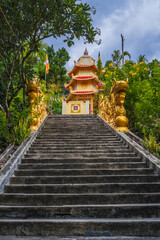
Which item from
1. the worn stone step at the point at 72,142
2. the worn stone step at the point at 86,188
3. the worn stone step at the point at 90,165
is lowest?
the worn stone step at the point at 86,188

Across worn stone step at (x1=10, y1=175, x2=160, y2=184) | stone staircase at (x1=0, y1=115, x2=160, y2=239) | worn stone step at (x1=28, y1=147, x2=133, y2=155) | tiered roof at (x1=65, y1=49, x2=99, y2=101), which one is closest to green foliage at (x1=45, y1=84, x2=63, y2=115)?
tiered roof at (x1=65, y1=49, x2=99, y2=101)

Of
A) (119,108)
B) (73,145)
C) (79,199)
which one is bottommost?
(79,199)

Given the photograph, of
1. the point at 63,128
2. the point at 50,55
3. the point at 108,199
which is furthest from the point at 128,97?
the point at 50,55

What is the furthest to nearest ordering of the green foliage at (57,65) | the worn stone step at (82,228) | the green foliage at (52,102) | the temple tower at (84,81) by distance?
1. the green foliage at (57,65)
2. the temple tower at (84,81)
3. the green foliage at (52,102)
4. the worn stone step at (82,228)

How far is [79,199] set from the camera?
9.11ft

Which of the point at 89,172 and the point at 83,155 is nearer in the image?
the point at 89,172

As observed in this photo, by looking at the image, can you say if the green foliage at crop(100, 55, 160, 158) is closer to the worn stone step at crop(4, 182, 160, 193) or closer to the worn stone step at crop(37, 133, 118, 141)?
the worn stone step at crop(37, 133, 118, 141)

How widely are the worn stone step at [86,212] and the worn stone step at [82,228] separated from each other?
0.76 feet

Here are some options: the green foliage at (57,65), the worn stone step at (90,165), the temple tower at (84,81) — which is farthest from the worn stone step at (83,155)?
the green foliage at (57,65)

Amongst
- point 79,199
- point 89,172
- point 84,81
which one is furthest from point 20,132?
point 84,81

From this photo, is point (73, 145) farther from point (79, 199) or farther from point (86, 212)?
point (86, 212)

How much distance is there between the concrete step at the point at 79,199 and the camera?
9.04 ft

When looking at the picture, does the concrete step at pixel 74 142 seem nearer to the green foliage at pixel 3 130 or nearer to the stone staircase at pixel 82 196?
the stone staircase at pixel 82 196

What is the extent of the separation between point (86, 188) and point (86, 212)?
0.54m
